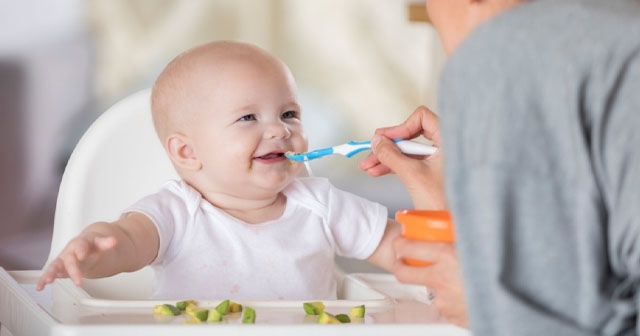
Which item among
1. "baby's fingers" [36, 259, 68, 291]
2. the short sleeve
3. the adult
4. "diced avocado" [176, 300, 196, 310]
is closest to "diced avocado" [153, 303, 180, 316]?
"diced avocado" [176, 300, 196, 310]

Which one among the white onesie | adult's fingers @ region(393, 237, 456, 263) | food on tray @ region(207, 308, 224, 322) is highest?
adult's fingers @ region(393, 237, 456, 263)

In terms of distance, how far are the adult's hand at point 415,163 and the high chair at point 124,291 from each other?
0.14 metres

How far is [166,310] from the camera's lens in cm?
107

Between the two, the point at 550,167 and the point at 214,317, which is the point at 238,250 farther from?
the point at 550,167

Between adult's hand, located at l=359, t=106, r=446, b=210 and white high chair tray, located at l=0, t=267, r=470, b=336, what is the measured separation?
141mm

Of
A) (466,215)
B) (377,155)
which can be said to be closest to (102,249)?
(377,155)

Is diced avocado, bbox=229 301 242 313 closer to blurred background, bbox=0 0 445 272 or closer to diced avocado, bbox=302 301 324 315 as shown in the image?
diced avocado, bbox=302 301 324 315

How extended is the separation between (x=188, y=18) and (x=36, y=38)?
58 cm

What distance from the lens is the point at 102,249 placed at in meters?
1.11

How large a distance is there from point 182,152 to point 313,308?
407mm

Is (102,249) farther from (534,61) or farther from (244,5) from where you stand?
(244,5)

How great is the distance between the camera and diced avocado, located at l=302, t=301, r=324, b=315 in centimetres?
110

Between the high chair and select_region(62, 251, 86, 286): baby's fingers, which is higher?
select_region(62, 251, 86, 286): baby's fingers

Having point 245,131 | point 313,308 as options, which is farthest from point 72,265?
point 245,131
